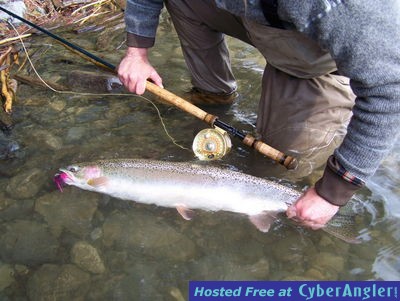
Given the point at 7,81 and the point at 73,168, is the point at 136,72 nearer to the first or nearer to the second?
the point at 73,168

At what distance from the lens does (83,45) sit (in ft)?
16.5

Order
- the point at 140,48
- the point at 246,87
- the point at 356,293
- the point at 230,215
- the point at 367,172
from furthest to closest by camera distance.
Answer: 1. the point at 246,87
2. the point at 140,48
3. the point at 230,215
4. the point at 356,293
5. the point at 367,172

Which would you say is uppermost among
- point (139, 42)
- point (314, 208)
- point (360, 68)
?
point (360, 68)

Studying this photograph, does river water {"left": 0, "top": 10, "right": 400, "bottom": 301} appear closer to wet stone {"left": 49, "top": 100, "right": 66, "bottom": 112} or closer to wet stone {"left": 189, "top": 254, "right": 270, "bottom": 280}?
wet stone {"left": 189, "top": 254, "right": 270, "bottom": 280}

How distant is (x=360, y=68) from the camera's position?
1.72 metres

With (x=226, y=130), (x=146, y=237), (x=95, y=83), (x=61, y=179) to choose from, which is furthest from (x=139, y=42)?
(x=146, y=237)

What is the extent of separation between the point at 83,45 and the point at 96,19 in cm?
88

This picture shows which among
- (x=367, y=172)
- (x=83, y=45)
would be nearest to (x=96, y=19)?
(x=83, y=45)

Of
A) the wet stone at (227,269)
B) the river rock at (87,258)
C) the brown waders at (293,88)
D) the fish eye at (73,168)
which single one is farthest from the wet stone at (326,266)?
the fish eye at (73,168)

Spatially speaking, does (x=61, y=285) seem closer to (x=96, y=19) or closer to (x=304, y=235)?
(x=304, y=235)

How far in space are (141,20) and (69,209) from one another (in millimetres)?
1341

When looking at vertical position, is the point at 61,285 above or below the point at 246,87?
below

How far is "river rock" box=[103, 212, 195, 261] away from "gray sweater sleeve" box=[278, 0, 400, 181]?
1069 mm

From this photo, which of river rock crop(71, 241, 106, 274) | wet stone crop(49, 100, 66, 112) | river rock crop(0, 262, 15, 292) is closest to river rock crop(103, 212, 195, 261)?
river rock crop(71, 241, 106, 274)
